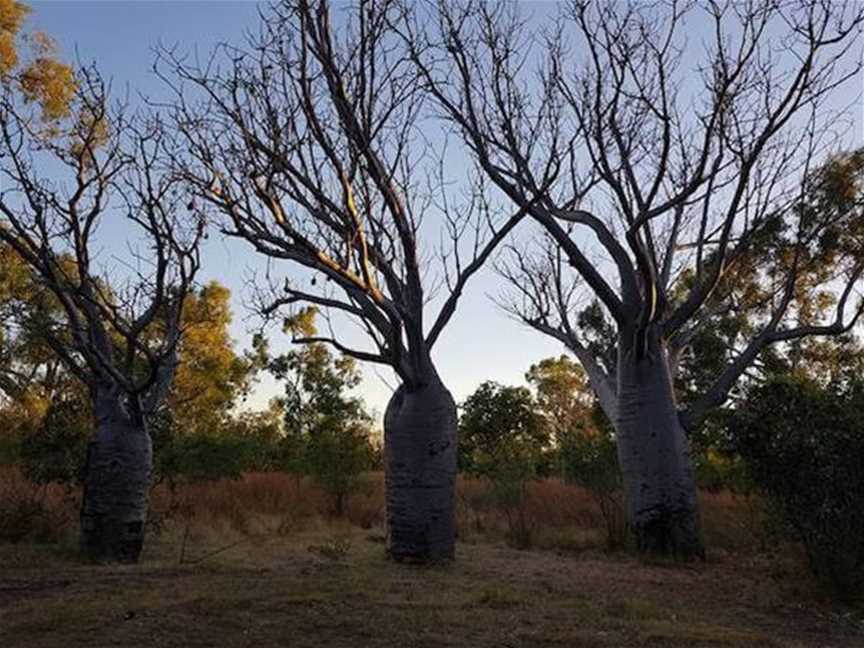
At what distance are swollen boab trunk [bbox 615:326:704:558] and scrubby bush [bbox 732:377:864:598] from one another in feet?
7.54

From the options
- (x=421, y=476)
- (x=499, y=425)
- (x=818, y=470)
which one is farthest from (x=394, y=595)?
(x=499, y=425)

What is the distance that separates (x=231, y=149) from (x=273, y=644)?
4.77 m

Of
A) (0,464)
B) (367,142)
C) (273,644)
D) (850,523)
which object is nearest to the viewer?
(273,644)

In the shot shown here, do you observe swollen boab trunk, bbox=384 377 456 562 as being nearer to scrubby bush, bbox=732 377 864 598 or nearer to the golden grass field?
the golden grass field

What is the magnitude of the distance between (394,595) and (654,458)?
3.94 metres

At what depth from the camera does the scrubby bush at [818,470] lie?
17.7ft

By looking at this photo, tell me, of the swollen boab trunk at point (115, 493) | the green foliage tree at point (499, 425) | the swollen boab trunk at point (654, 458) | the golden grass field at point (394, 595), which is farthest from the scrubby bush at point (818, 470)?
the green foliage tree at point (499, 425)

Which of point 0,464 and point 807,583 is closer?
point 807,583

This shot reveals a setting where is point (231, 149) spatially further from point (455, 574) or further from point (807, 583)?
point (807, 583)

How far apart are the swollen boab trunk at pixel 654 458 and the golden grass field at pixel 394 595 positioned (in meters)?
0.41

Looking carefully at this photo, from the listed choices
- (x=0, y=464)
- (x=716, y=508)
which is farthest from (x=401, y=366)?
(x=0, y=464)

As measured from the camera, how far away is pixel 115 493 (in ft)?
22.7

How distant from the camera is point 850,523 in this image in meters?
5.40

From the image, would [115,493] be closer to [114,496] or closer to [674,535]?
[114,496]
